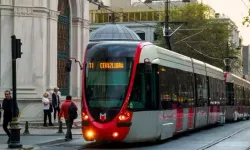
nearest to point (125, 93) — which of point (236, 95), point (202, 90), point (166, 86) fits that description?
point (166, 86)

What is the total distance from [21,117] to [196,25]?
41861 millimetres

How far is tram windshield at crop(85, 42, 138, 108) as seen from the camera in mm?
20766

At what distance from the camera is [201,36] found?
74562mm

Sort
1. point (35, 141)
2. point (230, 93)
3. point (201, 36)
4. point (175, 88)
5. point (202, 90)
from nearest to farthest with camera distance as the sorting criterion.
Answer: point (35, 141), point (175, 88), point (202, 90), point (230, 93), point (201, 36)

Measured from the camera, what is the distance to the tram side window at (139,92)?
2088 cm

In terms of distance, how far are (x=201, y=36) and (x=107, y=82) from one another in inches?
2145

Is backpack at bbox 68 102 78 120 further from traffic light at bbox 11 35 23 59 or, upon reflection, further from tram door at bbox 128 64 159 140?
traffic light at bbox 11 35 23 59

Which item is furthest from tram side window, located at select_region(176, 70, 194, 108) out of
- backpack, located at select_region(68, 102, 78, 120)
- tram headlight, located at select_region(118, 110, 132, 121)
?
tram headlight, located at select_region(118, 110, 132, 121)

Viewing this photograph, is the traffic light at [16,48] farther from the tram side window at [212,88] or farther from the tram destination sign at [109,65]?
the tram side window at [212,88]

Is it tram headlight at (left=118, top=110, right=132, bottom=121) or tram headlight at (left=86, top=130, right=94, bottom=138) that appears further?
tram headlight at (left=86, top=130, right=94, bottom=138)

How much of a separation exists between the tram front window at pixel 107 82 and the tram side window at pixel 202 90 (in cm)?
925

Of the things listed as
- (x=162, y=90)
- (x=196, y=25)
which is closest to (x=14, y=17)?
(x=162, y=90)

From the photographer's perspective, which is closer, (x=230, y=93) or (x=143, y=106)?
(x=143, y=106)

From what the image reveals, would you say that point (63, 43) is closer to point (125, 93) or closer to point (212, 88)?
point (212, 88)
